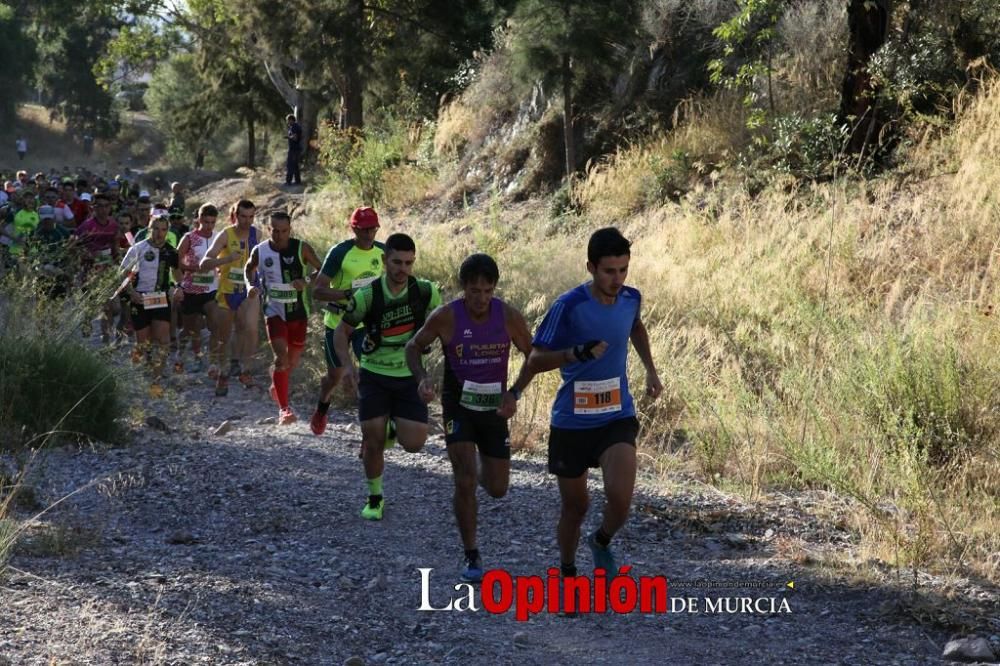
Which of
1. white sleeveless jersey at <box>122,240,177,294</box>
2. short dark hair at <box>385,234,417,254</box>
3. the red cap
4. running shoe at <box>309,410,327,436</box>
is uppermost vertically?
the red cap

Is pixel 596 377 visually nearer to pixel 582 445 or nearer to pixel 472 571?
pixel 582 445

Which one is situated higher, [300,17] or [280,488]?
[300,17]

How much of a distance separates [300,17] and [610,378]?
21.4 metres

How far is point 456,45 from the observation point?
2766cm

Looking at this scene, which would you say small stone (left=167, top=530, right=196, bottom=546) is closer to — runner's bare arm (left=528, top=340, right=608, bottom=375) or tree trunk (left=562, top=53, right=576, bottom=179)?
runner's bare arm (left=528, top=340, right=608, bottom=375)

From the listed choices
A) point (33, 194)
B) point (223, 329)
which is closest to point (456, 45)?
point (33, 194)

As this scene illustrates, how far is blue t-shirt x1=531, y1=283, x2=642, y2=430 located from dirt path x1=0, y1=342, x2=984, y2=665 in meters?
0.95

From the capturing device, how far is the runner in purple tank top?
6.48m

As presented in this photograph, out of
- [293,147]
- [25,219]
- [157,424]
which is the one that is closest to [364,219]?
[157,424]

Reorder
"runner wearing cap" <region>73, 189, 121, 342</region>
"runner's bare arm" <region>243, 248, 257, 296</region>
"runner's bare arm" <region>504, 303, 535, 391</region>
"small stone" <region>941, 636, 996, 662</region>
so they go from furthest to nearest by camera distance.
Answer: "runner wearing cap" <region>73, 189, 121, 342</region> → "runner's bare arm" <region>243, 248, 257, 296</region> → "runner's bare arm" <region>504, 303, 535, 391</region> → "small stone" <region>941, 636, 996, 662</region>

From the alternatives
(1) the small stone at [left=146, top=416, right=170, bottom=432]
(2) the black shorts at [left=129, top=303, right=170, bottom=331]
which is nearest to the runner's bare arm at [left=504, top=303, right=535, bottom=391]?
(1) the small stone at [left=146, top=416, right=170, bottom=432]

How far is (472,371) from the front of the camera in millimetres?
6539

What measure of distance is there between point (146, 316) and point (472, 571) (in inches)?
283

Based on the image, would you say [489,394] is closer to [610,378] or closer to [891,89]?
[610,378]
